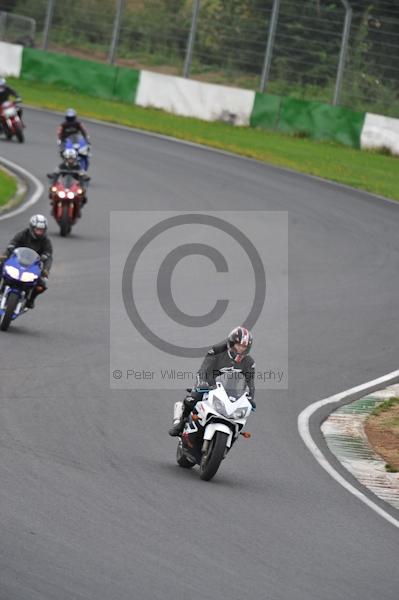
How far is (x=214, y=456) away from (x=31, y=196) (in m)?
18.4

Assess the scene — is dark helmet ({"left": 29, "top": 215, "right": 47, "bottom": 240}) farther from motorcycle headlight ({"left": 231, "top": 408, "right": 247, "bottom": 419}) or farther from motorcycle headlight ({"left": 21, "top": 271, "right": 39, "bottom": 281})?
motorcycle headlight ({"left": 231, "top": 408, "right": 247, "bottom": 419})

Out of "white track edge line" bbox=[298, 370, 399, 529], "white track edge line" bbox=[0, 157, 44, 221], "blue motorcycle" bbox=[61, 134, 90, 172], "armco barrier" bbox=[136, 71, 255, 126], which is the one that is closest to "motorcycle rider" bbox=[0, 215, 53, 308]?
"white track edge line" bbox=[298, 370, 399, 529]

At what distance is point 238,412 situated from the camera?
448 inches

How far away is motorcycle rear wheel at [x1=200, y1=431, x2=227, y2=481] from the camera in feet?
37.1

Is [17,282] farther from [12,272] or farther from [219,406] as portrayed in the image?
[219,406]

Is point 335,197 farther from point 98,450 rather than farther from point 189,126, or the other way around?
point 98,450

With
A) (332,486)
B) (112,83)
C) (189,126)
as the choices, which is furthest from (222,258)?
(112,83)

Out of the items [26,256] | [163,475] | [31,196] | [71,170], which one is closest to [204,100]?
[31,196]

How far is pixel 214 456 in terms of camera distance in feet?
37.4

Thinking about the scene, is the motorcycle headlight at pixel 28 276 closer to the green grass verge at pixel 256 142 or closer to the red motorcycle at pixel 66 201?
the red motorcycle at pixel 66 201

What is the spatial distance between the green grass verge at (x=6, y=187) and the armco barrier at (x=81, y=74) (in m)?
15.2

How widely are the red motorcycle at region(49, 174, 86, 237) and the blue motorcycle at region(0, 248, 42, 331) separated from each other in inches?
301

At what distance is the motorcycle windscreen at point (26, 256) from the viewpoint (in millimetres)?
17141

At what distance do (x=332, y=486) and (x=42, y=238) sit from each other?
281 inches
